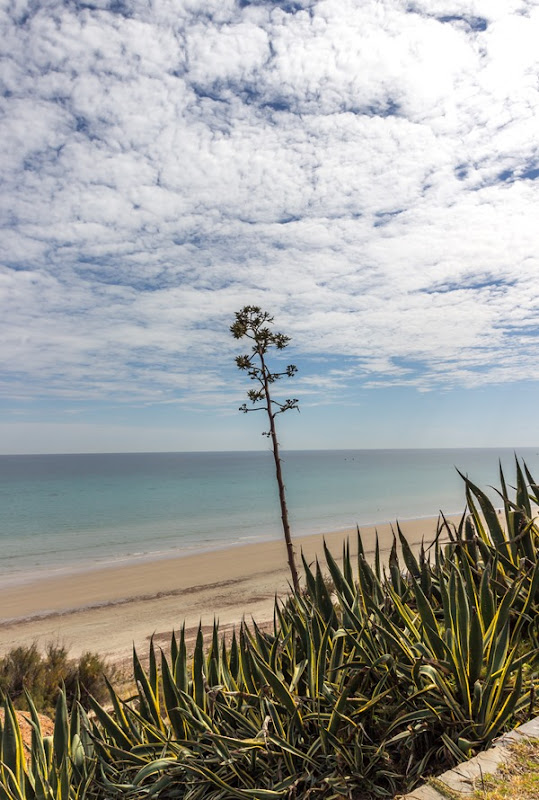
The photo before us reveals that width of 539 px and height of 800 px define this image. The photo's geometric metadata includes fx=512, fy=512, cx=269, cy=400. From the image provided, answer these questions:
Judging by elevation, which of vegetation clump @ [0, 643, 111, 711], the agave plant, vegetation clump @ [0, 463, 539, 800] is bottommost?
vegetation clump @ [0, 643, 111, 711]

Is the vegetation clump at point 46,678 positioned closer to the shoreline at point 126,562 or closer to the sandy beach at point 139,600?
the sandy beach at point 139,600

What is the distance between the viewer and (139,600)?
1549 cm

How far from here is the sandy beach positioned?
468 inches

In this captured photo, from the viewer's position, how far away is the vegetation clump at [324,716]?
208 centimetres

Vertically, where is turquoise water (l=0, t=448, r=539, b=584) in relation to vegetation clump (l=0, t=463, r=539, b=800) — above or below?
below

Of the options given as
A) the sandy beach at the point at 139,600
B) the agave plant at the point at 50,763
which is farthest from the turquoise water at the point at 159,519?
the agave plant at the point at 50,763

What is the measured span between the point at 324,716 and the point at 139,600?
48.1 ft

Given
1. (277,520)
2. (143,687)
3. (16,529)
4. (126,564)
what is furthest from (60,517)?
(143,687)

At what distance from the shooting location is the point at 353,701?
2.34 m

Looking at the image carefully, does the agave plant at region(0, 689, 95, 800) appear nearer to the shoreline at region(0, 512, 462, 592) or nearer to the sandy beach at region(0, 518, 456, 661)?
the sandy beach at region(0, 518, 456, 661)

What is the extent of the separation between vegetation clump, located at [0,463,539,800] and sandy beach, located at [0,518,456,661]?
711cm

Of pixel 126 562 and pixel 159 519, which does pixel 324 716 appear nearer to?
pixel 126 562

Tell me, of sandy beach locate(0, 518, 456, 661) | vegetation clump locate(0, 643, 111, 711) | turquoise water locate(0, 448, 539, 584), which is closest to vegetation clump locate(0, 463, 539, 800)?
vegetation clump locate(0, 643, 111, 711)

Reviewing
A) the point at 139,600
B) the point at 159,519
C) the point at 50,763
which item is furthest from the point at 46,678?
the point at 159,519
